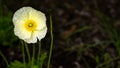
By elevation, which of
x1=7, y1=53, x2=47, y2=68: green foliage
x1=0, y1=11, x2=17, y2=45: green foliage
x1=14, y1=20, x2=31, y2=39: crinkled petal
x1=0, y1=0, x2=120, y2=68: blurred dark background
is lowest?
x1=7, y1=53, x2=47, y2=68: green foliage

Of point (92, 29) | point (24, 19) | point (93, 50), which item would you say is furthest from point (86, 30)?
point (24, 19)

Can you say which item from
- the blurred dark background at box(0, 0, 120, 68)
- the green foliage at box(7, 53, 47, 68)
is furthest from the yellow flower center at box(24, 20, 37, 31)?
the blurred dark background at box(0, 0, 120, 68)

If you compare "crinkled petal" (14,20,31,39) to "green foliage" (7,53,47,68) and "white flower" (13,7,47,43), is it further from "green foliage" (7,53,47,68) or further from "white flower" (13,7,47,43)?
"green foliage" (7,53,47,68)

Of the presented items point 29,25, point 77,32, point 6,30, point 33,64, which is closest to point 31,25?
point 29,25

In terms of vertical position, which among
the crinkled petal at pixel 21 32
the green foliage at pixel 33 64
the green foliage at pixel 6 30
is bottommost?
the green foliage at pixel 33 64

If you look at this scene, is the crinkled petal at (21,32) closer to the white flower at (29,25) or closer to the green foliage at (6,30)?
the white flower at (29,25)

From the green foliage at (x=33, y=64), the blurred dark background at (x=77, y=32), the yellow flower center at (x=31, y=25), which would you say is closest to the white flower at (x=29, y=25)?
the yellow flower center at (x=31, y=25)

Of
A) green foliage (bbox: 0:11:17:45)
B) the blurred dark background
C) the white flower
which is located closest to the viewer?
the white flower
